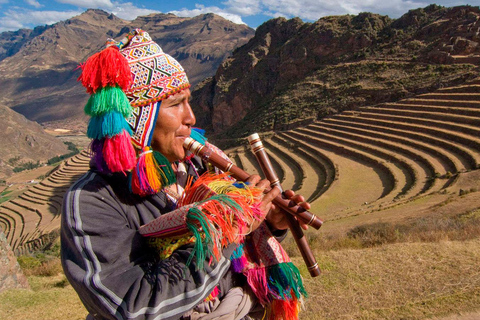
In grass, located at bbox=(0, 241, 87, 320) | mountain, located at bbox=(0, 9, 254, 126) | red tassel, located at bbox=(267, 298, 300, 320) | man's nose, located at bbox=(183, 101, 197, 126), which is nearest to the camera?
man's nose, located at bbox=(183, 101, 197, 126)

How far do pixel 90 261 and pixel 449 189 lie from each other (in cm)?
1483

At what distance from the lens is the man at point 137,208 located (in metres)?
1.22

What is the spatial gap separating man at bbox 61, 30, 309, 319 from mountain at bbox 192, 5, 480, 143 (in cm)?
2706

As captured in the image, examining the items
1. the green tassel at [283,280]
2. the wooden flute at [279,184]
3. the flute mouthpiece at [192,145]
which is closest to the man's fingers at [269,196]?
the wooden flute at [279,184]

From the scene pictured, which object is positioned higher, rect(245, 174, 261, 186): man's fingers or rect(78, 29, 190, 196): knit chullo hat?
rect(78, 29, 190, 196): knit chullo hat

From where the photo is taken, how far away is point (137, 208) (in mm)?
1518

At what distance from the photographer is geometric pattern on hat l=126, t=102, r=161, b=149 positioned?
1.48 metres

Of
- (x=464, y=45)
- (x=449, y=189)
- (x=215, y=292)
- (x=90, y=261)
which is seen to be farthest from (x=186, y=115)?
(x=464, y=45)

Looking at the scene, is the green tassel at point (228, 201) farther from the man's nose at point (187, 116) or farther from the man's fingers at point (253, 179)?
the man's nose at point (187, 116)

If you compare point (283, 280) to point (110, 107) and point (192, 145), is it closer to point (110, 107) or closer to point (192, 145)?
point (192, 145)

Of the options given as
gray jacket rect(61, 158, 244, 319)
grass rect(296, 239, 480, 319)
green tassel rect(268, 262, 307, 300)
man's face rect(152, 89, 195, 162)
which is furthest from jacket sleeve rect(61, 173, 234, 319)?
grass rect(296, 239, 480, 319)

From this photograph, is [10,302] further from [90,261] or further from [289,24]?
[289,24]

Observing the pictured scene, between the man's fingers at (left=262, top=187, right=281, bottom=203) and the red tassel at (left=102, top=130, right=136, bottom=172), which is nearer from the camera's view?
the red tassel at (left=102, top=130, right=136, bottom=172)

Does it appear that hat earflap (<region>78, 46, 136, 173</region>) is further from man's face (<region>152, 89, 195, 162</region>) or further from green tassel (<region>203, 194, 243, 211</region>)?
green tassel (<region>203, 194, 243, 211</region>)
